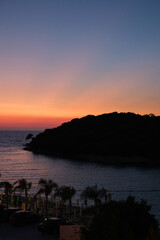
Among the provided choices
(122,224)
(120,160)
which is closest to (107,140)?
(120,160)

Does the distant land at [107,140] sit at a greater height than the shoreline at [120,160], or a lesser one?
greater

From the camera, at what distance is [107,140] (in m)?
142

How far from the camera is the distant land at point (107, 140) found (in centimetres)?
12206

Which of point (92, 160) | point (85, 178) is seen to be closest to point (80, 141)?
point (92, 160)

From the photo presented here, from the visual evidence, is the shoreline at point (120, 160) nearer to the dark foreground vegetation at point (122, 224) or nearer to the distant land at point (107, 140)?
the distant land at point (107, 140)

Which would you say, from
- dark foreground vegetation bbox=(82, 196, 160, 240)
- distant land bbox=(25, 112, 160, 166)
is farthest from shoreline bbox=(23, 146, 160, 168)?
dark foreground vegetation bbox=(82, 196, 160, 240)

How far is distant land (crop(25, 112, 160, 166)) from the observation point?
12206 cm

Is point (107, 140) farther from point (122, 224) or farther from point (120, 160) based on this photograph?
point (122, 224)

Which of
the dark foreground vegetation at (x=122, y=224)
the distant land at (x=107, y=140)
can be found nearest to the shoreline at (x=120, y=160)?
the distant land at (x=107, y=140)

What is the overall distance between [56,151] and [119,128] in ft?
158

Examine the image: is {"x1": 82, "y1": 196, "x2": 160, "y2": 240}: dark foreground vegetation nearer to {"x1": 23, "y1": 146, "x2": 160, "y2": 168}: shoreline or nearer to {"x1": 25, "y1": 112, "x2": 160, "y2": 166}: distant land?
{"x1": 23, "y1": 146, "x2": 160, "y2": 168}: shoreline

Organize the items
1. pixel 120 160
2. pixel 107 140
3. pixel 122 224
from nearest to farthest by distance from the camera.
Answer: pixel 122 224 < pixel 120 160 < pixel 107 140

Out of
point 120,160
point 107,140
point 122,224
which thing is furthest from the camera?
point 107,140

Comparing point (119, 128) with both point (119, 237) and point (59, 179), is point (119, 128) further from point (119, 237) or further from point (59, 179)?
point (119, 237)
